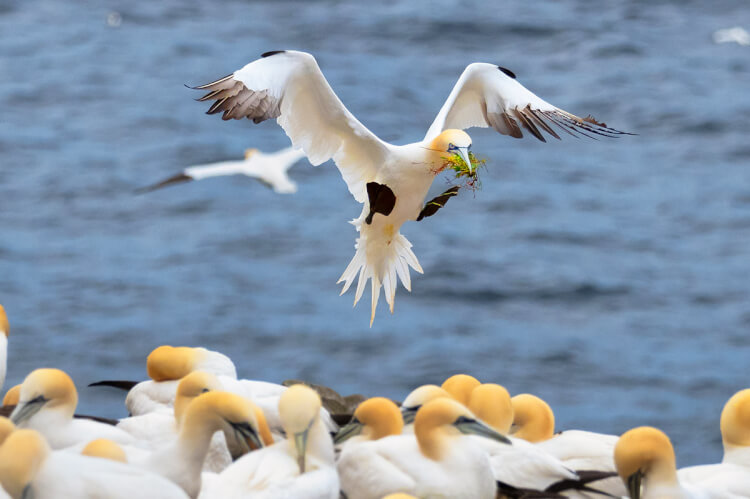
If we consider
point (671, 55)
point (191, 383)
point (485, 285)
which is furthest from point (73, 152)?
point (191, 383)

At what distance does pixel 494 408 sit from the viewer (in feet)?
22.4

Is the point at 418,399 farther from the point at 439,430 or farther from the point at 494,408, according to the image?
the point at 439,430

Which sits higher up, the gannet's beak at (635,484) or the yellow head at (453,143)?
the yellow head at (453,143)

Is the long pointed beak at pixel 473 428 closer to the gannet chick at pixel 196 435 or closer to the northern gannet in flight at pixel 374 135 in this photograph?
the gannet chick at pixel 196 435

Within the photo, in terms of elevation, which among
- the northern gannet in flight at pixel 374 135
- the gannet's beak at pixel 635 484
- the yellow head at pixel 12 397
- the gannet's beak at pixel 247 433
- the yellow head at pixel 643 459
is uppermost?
the northern gannet in flight at pixel 374 135

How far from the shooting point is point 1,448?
5.36 metres

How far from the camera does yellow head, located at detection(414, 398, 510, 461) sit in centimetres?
606

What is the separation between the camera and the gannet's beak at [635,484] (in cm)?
595

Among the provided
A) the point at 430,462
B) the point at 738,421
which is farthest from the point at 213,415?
the point at 738,421

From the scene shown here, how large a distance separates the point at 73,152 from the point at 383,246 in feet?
76.6

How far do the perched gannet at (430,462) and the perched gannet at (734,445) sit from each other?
1.08 meters

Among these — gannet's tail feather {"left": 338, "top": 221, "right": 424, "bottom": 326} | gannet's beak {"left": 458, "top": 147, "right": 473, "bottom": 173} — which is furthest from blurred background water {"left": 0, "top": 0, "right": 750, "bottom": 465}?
gannet's beak {"left": 458, "top": 147, "right": 473, "bottom": 173}

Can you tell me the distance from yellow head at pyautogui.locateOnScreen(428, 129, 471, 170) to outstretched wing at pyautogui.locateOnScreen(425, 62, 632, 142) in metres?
0.43

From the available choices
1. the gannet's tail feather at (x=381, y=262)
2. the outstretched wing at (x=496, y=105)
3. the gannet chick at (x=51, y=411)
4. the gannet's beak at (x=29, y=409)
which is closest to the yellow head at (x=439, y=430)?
the gannet chick at (x=51, y=411)
